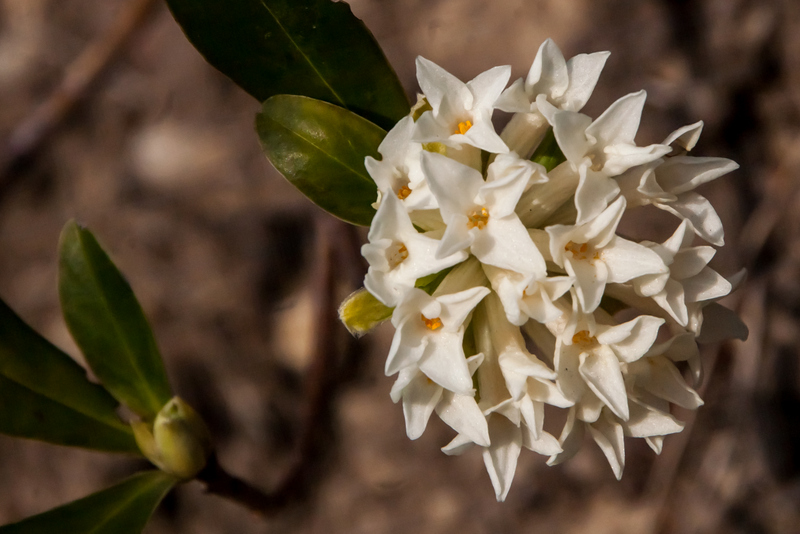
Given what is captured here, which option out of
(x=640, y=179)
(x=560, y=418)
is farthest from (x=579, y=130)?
(x=560, y=418)

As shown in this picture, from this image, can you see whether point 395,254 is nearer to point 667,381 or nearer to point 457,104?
point 457,104

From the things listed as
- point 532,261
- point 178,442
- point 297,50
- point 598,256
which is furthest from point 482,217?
point 178,442

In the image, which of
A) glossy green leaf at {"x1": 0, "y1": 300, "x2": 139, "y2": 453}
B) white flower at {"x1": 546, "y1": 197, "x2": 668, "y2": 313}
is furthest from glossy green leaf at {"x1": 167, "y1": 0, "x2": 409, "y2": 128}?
glossy green leaf at {"x1": 0, "y1": 300, "x2": 139, "y2": 453}

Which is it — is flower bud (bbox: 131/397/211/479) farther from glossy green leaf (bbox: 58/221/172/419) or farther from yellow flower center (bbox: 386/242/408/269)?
yellow flower center (bbox: 386/242/408/269)

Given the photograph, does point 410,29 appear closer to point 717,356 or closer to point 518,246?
point 717,356

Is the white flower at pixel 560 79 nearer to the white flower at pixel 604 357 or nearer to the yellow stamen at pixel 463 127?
the yellow stamen at pixel 463 127

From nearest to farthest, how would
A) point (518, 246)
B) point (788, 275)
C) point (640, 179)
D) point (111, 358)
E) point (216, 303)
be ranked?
point (518, 246)
point (640, 179)
point (111, 358)
point (788, 275)
point (216, 303)

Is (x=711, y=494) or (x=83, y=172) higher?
(x=83, y=172)

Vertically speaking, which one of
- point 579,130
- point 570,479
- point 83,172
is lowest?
point 570,479
